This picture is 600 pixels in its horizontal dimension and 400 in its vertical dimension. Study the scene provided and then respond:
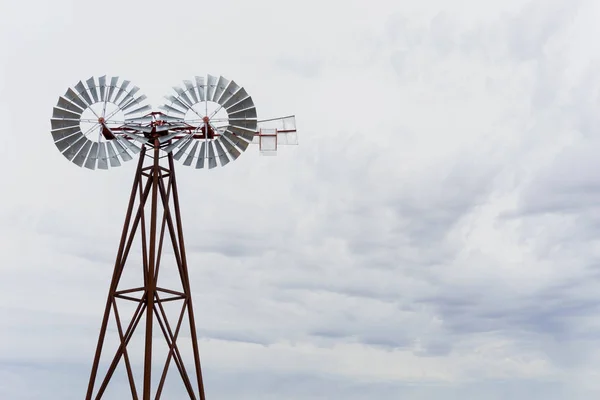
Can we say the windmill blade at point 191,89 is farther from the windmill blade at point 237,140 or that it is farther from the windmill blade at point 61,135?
the windmill blade at point 61,135

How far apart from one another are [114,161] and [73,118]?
8.13 feet

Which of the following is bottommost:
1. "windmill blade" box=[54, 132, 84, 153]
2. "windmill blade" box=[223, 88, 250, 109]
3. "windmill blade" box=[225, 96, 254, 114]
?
"windmill blade" box=[54, 132, 84, 153]

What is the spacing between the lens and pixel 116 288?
32094 millimetres

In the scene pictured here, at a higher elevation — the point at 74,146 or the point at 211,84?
the point at 211,84

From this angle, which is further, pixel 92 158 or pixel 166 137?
pixel 92 158

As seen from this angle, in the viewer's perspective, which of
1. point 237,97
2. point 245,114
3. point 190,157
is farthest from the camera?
point 190,157

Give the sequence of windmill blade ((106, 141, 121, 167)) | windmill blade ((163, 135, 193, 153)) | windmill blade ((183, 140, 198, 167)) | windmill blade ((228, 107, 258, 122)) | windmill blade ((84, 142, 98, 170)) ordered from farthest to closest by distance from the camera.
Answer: windmill blade ((84, 142, 98, 170))
windmill blade ((183, 140, 198, 167))
windmill blade ((106, 141, 121, 167))
windmill blade ((228, 107, 258, 122))
windmill blade ((163, 135, 193, 153))

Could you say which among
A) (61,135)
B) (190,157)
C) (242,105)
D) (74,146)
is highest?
(242,105)

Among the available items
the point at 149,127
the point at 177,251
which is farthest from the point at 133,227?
the point at 149,127

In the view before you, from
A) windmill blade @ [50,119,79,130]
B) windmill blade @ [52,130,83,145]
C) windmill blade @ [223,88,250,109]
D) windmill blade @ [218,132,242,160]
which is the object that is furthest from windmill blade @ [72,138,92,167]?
windmill blade @ [223,88,250,109]

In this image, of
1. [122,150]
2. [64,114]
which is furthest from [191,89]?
[64,114]

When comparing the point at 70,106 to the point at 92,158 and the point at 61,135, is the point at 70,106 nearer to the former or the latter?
the point at 61,135

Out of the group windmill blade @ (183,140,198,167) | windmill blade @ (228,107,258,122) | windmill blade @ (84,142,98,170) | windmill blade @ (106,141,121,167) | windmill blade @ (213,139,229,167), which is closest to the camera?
windmill blade @ (228,107,258,122)

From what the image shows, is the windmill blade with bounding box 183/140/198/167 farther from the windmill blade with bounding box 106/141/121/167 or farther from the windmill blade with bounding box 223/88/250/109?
the windmill blade with bounding box 106/141/121/167
